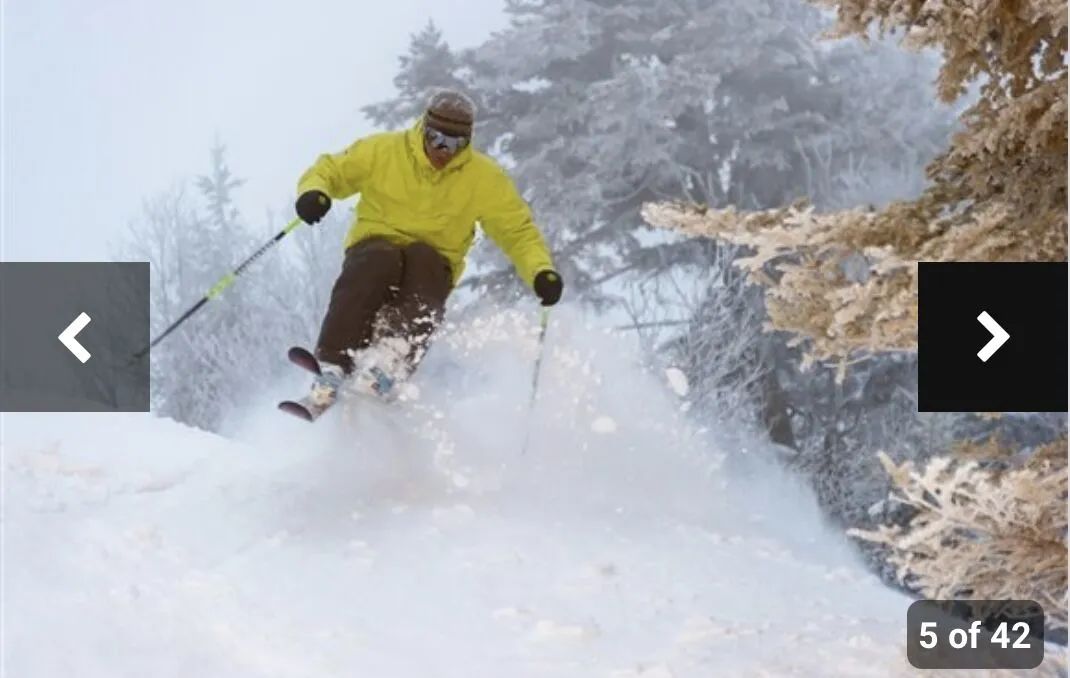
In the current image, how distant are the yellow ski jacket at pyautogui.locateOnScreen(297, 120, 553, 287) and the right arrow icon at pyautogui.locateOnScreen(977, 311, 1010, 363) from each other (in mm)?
2770

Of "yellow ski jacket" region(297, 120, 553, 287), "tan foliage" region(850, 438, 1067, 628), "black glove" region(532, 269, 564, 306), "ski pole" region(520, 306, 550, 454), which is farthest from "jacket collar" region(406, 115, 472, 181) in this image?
"tan foliage" region(850, 438, 1067, 628)

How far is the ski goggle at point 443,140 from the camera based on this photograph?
4711 millimetres

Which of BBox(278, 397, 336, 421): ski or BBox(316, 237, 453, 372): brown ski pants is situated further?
BBox(316, 237, 453, 372): brown ski pants

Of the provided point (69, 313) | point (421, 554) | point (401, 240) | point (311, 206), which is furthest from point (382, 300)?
point (69, 313)

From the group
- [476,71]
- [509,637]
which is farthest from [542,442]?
[476,71]

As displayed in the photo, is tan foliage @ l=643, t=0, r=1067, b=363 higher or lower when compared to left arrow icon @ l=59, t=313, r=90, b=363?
higher

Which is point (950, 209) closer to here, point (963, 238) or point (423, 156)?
point (963, 238)

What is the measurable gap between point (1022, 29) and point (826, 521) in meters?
8.46

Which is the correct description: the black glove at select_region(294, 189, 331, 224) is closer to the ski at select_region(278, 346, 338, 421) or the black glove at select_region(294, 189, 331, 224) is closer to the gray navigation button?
the ski at select_region(278, 346, 338, 421)

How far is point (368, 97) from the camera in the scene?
17.8 meters

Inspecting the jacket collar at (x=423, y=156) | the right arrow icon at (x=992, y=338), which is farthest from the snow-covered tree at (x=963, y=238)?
the jacket collar at (x=423, y=156)

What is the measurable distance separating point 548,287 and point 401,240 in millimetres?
723

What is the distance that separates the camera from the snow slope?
3354mm

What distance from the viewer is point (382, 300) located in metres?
4.93
